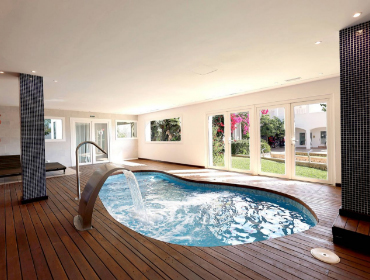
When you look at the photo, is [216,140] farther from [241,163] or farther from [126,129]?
[126,129]

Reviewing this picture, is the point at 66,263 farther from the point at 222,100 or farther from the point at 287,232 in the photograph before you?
the point at 222,100

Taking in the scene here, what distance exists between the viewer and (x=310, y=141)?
5293 mm

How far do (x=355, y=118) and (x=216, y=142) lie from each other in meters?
5.11

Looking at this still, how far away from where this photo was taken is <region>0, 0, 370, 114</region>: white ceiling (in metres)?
2.10

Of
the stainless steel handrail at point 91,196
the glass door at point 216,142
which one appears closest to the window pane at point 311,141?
the glass door at point 216,142

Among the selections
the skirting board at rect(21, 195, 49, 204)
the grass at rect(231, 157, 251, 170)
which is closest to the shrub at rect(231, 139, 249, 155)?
the grass at rect(231, 157, 251, 170)

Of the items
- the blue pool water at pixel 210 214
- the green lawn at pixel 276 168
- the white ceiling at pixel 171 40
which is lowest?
the blue pool water at pixel 210 214

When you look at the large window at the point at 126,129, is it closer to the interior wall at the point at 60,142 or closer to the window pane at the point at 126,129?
the window pane at the point at 126,129

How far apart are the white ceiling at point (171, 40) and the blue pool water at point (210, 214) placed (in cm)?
265

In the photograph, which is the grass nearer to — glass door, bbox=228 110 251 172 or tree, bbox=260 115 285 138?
glass door, bbox=228 110 251 172

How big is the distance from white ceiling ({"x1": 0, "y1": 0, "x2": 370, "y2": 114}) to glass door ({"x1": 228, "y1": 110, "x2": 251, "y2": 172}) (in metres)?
1.94

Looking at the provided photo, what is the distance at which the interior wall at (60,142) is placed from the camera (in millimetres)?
7659

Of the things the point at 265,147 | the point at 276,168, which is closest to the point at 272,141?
the point at 265,147

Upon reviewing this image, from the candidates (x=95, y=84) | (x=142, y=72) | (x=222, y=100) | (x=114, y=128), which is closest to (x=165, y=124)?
(x=114, y=128)
